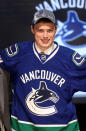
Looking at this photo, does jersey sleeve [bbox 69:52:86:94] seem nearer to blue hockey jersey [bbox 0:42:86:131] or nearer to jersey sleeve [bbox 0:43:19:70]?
blue hockey jersey [bbox 0:42:86:131]

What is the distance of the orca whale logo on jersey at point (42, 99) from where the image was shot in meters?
1.72

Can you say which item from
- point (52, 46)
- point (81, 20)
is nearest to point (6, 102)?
point (52, 46)

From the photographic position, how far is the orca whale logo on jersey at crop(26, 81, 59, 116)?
67.9 inches

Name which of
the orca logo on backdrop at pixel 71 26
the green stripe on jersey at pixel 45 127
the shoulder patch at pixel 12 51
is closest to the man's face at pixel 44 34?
the shoulder patch at pixel 12 51

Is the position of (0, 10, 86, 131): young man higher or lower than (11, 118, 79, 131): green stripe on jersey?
higher

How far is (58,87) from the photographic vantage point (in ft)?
5.69

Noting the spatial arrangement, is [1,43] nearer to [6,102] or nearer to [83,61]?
[6,102]

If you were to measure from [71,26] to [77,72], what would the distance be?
1.06 meters

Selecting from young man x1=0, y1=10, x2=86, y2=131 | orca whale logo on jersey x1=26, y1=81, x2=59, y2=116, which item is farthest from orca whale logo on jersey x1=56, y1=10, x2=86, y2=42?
orca whale logo on jersey x1=26, y1=81, x2=59, y2=116

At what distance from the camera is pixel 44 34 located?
1710mm

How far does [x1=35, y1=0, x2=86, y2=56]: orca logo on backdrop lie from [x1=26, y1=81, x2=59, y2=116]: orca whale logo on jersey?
111cm

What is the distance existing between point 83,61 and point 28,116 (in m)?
0.39

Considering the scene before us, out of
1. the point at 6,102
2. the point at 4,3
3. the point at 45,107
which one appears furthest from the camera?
the point at 4,3

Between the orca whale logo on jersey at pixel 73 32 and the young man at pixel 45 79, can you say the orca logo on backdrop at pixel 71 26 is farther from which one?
the young man at pixel 45 79
